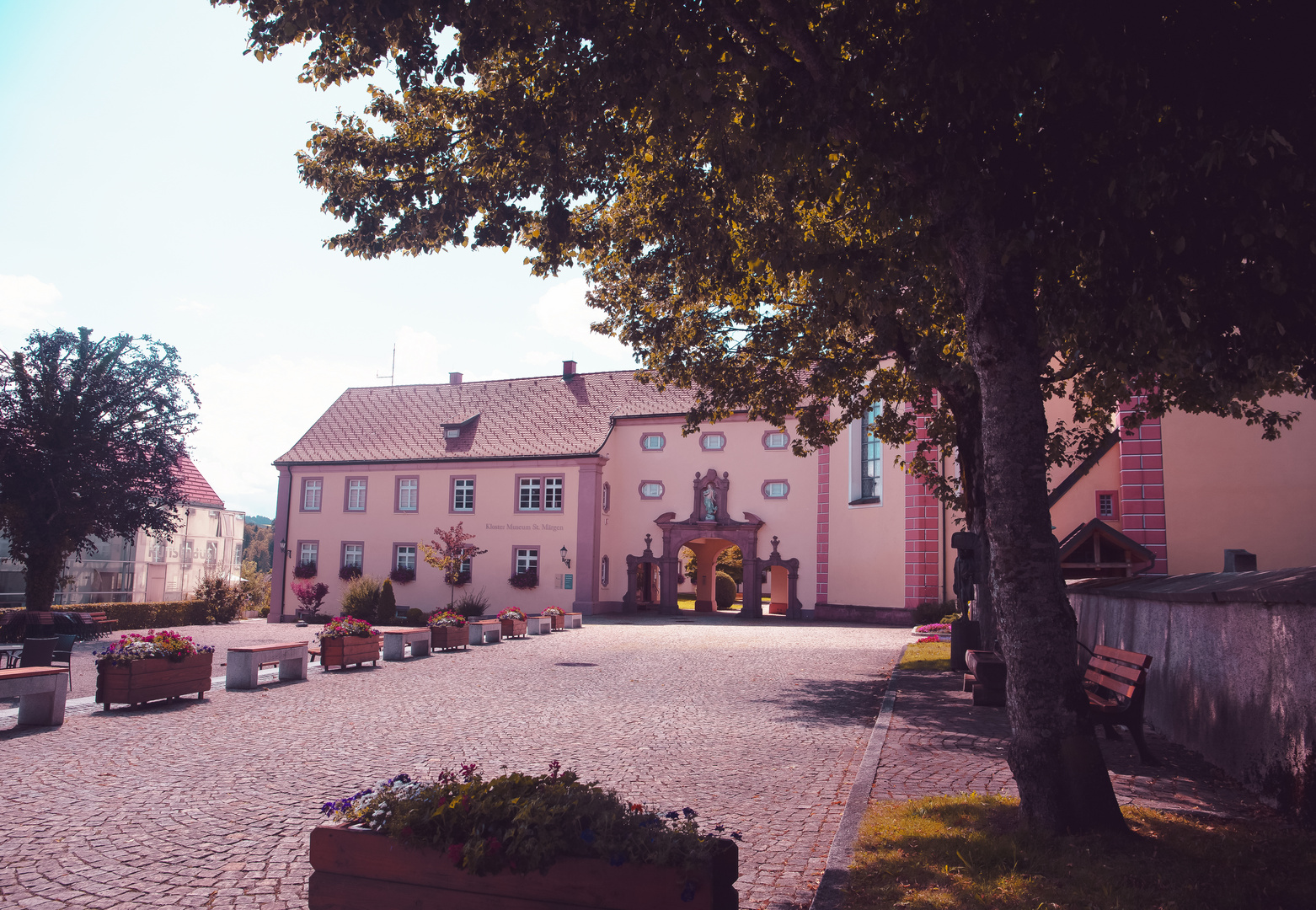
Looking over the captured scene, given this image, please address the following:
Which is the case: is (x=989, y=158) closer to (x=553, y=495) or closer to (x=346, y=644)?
(x=346, y=644)

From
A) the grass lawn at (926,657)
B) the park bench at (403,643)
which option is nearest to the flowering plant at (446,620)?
the park bench at (403,643)

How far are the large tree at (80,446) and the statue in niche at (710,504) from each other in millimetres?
18949

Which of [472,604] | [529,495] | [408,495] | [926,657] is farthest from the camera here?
[408,495]

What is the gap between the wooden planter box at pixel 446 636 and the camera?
64.8 ft

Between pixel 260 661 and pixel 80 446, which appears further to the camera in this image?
pixel 80 446

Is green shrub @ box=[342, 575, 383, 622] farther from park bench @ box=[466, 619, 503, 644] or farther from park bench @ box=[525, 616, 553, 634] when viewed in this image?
park bench @ box=[466, 619, 503, 644]

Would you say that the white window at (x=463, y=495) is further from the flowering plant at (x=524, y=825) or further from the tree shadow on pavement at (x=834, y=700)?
the flowering plant at (x=524, y=825)

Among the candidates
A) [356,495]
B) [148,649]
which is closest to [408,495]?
[356,495]

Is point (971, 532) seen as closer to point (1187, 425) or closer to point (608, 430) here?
point (1187, 425)

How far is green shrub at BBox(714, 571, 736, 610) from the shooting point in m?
47.8

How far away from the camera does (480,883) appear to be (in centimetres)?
356

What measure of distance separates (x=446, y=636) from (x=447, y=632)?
0.35 ft

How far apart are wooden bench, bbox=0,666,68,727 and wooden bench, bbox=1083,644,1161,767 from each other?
1033 centimetres

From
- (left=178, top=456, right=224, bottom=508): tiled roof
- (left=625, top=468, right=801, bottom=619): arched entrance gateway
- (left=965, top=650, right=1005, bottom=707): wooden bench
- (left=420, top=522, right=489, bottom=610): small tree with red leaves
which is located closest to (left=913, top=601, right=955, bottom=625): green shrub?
(left=625, top=468, right=801, bottom=619): arched entrance gateway
